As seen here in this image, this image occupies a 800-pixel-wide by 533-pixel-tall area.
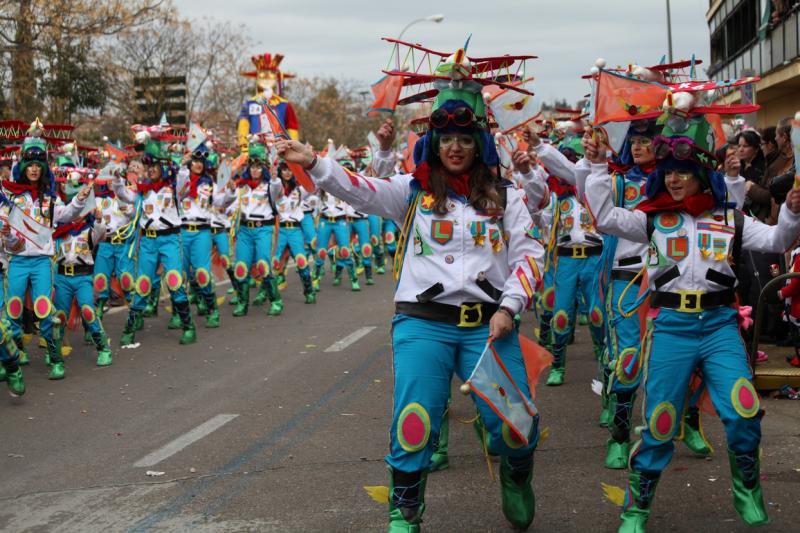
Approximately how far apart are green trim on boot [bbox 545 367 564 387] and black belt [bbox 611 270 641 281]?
8.39 feet

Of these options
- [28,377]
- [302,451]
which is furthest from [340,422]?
[28,377]

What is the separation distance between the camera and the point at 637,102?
568 centimetres

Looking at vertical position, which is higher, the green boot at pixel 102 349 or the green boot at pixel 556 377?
the green boot at pixel 102 349

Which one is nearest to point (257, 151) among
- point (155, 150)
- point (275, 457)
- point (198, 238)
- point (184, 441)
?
point (198, 238)

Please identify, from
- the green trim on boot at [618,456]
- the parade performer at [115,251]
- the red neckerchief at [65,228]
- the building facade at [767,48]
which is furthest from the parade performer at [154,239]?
the building facade at [767,48]

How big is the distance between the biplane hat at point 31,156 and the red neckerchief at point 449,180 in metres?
6.39

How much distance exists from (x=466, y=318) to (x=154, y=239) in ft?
28.3

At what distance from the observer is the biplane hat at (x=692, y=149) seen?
18.0ft

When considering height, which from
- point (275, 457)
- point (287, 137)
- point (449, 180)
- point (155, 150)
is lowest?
point (275, 457)

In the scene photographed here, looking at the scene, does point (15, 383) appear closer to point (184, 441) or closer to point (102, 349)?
point (102, 349)

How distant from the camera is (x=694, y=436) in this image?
23.1 feet

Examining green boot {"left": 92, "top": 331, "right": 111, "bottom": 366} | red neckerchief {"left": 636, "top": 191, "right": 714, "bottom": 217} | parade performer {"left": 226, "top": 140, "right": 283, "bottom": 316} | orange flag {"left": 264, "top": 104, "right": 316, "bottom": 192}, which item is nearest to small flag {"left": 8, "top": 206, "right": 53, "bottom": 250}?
green boot {"left": 92, "top": 331, "right": 111, "bottom": 366}

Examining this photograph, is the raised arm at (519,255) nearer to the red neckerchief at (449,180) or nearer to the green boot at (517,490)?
the red neckerchief at (449,180)

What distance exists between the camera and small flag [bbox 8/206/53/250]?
10398 mm
